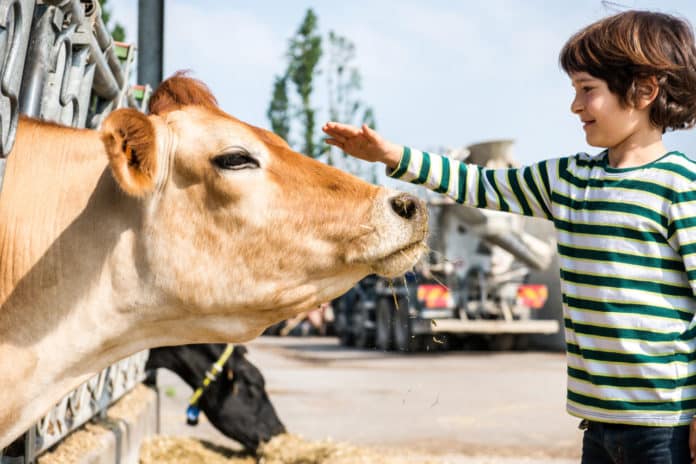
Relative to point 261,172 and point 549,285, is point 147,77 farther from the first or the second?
point 549,285

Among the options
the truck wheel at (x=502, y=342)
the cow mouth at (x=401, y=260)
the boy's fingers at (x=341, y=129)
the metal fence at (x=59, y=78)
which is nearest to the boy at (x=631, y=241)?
the cow mouth at (x=401, y=260)

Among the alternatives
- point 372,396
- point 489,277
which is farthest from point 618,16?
point 489,277

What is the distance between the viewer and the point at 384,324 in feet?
52.0

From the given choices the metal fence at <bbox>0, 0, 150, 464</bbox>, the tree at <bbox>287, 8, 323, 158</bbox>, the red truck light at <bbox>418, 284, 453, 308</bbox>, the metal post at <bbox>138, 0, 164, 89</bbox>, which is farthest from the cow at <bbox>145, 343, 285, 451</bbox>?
the tree at <bbox>287, 8, 323, 158</bbox>

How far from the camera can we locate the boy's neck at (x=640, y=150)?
2578 millimetres

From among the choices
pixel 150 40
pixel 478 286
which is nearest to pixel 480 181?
pixel 150 40

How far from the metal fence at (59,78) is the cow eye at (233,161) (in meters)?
0.51

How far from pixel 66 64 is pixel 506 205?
1.54 m

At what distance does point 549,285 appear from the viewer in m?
17.4

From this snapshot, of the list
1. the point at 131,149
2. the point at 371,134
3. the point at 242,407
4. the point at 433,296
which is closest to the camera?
the point at 131,149

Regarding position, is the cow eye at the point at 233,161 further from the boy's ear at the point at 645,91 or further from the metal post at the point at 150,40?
the metal post at the point at 150,40

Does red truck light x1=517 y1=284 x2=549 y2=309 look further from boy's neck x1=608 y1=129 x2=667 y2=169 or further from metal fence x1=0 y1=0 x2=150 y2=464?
boy's neck x1=608 y1=129 x2=667 y2=169

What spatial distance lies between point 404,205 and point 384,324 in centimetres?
1350

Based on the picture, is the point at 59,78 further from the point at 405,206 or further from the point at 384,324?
the point at 384,324
